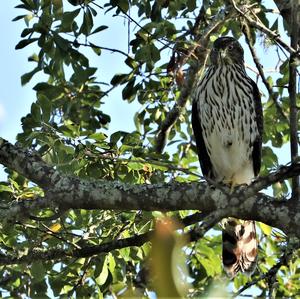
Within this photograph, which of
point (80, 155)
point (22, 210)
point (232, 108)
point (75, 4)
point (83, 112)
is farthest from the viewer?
point (83, 112)

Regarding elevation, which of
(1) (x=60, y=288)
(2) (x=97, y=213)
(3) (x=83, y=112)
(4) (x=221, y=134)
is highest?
(3) (x=83, y=112)

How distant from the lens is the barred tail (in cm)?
422

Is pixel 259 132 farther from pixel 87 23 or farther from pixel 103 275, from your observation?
pixel 103 275

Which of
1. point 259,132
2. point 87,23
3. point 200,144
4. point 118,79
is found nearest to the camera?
point 87,23

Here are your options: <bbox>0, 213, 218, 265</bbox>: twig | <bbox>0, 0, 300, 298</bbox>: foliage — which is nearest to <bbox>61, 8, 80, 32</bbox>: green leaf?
<bbox>0, 0, 300, 298</bbox>: foliage

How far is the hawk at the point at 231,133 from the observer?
4.36 meters

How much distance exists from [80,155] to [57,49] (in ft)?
3.45

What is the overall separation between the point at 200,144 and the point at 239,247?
88cm

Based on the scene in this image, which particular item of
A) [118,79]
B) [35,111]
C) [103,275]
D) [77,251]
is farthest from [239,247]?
[35,111]

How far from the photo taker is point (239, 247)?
4.38 meters

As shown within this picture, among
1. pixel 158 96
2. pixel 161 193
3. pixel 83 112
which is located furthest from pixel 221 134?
pixel 161 193

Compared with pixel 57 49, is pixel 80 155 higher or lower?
lower

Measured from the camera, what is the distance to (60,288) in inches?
155

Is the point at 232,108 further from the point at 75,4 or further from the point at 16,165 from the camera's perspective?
the point at 16,165
